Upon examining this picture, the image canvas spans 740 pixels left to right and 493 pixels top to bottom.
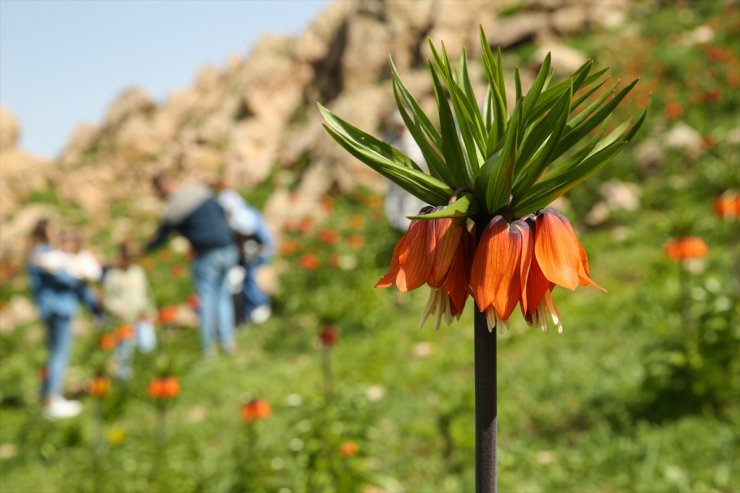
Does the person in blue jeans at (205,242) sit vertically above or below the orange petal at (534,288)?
above

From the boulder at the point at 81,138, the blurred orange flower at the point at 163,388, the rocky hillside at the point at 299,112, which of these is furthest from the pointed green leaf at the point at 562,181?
the boulder at the point at 81,138

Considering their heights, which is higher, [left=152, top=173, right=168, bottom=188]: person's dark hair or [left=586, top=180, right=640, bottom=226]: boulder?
[left=586, top=180, right=640, bottom=226]: boulder

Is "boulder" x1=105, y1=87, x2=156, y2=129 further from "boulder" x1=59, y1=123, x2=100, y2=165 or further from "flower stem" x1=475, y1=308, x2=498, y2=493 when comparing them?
"flower stem" x1=475, y1=308, x2=498, y2=493

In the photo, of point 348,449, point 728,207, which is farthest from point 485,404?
point 728,207

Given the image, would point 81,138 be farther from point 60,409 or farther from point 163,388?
point 163,388

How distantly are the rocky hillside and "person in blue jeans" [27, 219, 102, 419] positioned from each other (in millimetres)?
1793

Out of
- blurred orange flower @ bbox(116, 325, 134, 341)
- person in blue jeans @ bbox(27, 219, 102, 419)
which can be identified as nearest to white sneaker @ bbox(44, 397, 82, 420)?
person in blue jeans @ bbox(27, 219, 102, 419)

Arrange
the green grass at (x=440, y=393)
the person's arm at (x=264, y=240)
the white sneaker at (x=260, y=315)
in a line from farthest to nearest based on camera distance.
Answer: the white sneaker at (x=260, y=315)
the person's arm at (x=264, y=240)
the green grass at (x=440, y=393)

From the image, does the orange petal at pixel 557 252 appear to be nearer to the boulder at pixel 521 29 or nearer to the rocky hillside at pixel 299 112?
the rocky hillside at pixel 299 112

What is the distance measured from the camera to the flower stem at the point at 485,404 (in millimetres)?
776

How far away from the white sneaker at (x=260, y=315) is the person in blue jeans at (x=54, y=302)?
5.91 feet

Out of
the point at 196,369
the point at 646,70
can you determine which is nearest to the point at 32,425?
the point at 196,369

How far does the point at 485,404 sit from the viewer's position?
78 cm

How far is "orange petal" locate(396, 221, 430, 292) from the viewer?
826 millimetres
